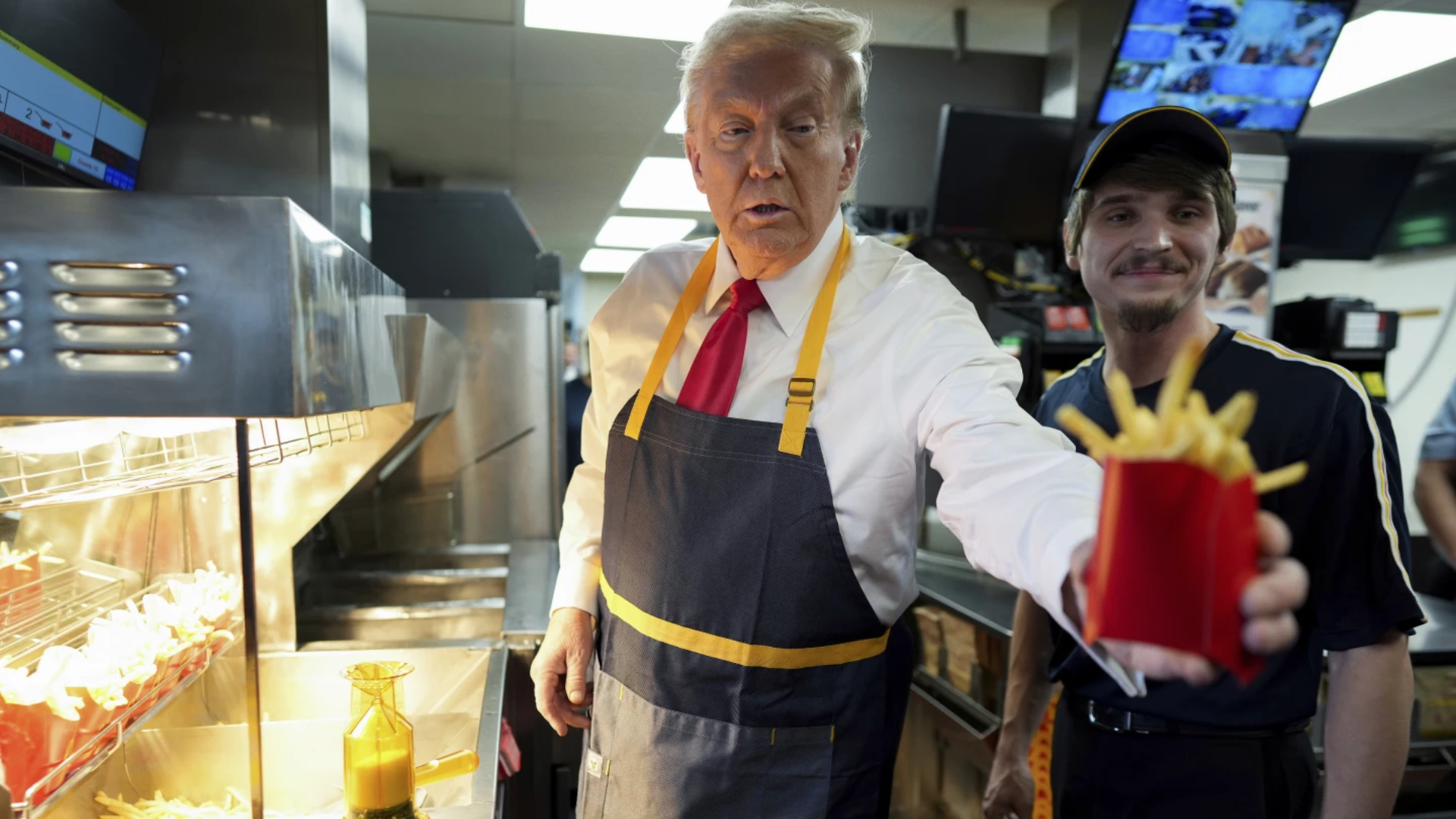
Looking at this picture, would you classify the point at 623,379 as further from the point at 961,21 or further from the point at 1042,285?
the point at 961,21

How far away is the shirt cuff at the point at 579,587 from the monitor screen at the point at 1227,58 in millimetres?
2627

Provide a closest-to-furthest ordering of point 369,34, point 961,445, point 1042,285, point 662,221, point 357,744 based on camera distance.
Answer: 1. point 961,445
2. point 357,744
3. point 1042,285
4. point 369,34
5. point 662,221

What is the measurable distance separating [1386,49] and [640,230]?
5.84 m

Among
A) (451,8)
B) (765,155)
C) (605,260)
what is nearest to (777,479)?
(765,155)

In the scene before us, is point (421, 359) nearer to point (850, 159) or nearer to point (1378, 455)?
point (850, 159)

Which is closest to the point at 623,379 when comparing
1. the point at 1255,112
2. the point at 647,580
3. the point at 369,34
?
the point at 647,580

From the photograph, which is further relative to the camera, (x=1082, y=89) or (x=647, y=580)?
(x=1082, y=89)

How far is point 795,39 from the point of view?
120 cm

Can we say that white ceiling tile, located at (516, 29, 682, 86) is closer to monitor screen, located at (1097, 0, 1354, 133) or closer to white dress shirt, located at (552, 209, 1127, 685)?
monitor screen, located at (1097, 0, 1354, 133)

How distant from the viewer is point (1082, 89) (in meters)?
3.20

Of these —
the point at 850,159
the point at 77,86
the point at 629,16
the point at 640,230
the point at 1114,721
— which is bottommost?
the point at 1114,721

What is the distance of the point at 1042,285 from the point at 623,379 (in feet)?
7.24

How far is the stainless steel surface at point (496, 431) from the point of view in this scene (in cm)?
319

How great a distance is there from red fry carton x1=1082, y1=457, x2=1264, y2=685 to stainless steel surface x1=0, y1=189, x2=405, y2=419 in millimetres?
738
